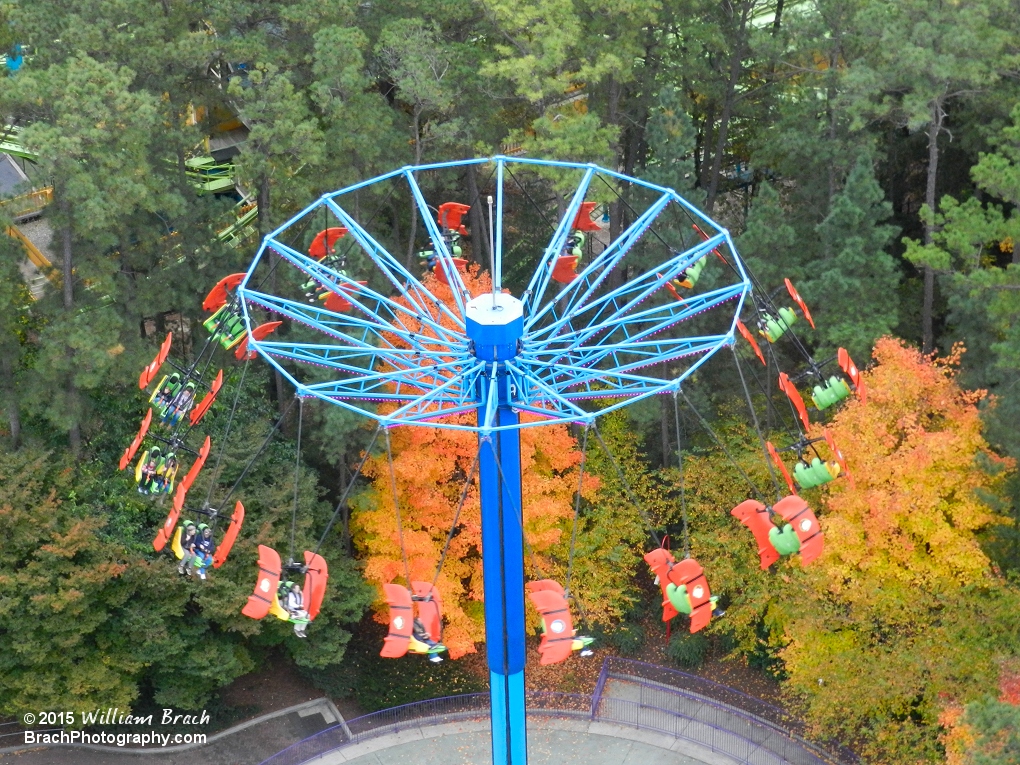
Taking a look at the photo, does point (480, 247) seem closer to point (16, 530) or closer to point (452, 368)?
point (16, 530)

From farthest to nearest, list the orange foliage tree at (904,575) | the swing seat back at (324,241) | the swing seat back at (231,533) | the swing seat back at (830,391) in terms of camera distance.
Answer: the orange foliage tree at (904,575) < the swing seat back at (324,241) < the swing seat back at (830,391) < the swing seat back at (231,533)

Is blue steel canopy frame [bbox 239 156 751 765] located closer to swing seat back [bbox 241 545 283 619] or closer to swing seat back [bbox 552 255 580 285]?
swing seat back [bbox 241 545 283 619]

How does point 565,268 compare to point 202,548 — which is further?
point 565,268

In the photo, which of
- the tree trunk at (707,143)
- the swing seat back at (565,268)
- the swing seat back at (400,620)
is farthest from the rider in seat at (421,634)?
the tree trunk at (707,143)

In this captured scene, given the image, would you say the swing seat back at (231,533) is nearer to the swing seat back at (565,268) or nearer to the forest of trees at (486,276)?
the swing seat back at (565,268)

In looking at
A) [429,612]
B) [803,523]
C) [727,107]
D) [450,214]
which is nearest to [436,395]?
[429,612]

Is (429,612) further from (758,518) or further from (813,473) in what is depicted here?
(813,473)
